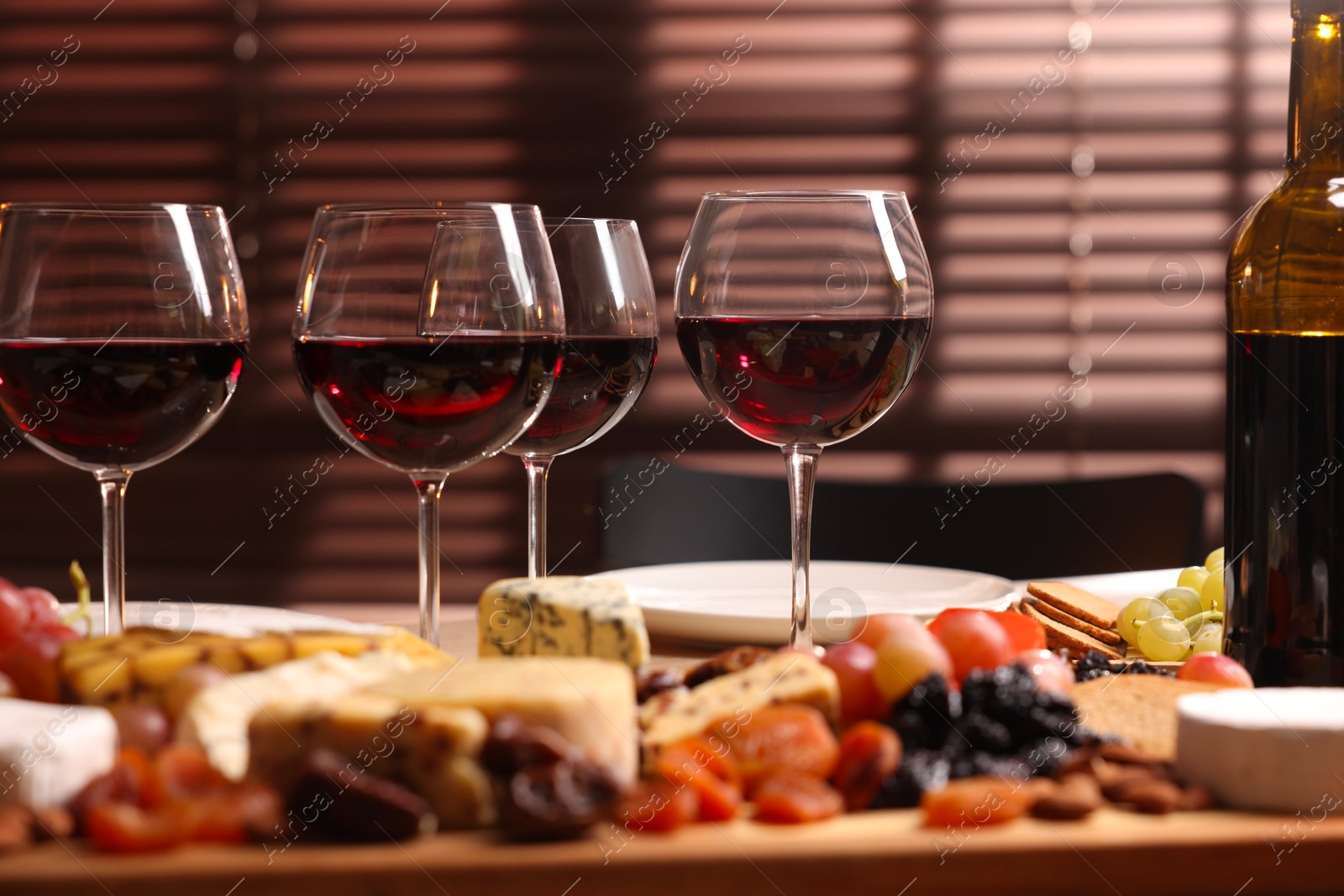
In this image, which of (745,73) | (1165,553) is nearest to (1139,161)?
(745,73)

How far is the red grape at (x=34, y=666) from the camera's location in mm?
662

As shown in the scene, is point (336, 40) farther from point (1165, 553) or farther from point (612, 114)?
point (1165, 553)

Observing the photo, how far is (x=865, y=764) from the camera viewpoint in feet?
1.86

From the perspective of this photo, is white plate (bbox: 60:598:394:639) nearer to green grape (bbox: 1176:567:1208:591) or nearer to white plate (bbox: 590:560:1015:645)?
white plate (bbox: 590:560:1015:645)

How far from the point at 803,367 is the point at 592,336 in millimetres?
207

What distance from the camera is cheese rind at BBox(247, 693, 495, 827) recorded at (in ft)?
1.74

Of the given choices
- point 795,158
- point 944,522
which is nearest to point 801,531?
point 944,522

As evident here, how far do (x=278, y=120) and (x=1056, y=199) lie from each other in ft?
5.78

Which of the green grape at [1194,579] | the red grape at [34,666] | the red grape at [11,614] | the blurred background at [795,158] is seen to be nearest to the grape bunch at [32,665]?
the red grape at [34,666]

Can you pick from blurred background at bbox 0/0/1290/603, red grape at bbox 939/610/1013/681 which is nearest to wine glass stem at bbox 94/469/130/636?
red grape at bbox 939/610/1013/681

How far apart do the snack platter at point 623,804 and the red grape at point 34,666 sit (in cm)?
2

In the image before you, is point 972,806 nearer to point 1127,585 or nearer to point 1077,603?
Answer: point 1077,603

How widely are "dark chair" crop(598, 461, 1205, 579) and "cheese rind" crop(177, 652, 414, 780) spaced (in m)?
1.28

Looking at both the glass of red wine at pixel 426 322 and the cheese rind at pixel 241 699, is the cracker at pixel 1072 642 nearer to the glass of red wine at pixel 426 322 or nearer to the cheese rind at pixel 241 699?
the glass of red wine at pixel 426 322
